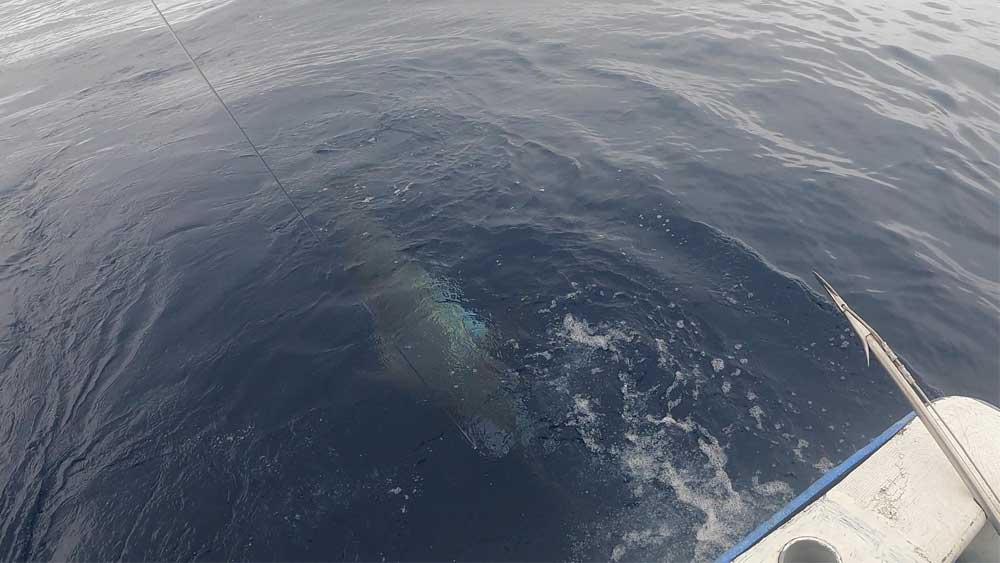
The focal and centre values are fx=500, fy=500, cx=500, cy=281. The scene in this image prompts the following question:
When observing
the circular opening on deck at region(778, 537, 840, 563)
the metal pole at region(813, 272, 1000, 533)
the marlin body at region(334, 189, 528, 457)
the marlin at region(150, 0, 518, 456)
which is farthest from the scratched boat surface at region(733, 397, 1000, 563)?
the marlin at region(150, 0, 518, 456)

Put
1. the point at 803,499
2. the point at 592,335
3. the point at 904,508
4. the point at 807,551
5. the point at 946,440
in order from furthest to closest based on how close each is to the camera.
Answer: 1. the point at 592,335
2. the point at 803,499
3. the point at 946,440
4. the point at 904,508
5. the point at 807,551

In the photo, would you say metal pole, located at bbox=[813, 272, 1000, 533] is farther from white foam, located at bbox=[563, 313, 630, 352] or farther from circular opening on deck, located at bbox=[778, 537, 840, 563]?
white foam, located at bbox=[563, 313, 630, 352]

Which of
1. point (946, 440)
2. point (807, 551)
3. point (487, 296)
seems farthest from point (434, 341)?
point (946, 440)

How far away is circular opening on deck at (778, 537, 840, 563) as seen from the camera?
4.03 meters

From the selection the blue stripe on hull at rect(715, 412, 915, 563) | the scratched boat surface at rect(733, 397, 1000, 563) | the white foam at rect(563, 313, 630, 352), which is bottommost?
the white foam at rect(563, 313, 630, 352)

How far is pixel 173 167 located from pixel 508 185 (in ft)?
30.7

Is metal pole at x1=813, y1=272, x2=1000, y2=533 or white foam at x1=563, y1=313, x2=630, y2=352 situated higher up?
metal pole at x1=813, y1=272, x2=1000, y2=533

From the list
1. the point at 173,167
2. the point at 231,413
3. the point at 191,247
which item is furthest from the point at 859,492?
the point at 173,167

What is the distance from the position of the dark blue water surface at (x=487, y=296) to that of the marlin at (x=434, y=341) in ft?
0.16

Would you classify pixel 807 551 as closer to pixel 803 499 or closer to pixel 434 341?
pixel 803 499

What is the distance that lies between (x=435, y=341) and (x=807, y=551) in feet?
18.0

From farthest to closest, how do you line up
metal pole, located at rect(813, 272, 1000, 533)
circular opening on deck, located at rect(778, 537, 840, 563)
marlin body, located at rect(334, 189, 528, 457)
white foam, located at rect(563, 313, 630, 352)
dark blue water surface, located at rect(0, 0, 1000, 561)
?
white foam, located at rect(563, 313, 630, 352) → marlin body, located at rect(334, 189, 528, 457) → dark blue water surface, located at rect(0, 0, 1000, 561) → metal pole, located at rect(813, 272, 1000, 533) → circular opening on deck, located at rect(778, 537, 840, 563)

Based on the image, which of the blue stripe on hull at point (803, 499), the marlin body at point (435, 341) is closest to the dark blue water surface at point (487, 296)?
the marlin body at point (435, 341)

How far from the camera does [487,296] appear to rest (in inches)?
354
